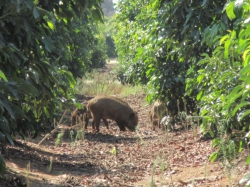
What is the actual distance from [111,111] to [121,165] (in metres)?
6.21

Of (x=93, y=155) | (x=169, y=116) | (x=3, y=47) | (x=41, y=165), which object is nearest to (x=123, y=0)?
(x=169, y=116)

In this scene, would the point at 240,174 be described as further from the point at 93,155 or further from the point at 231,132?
the point at 93,155

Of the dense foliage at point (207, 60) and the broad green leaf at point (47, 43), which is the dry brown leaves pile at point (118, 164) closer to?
the dense foliage at point (207, 60)

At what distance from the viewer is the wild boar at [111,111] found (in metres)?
14.8

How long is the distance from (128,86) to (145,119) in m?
14.0

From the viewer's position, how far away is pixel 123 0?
2339 centimetres

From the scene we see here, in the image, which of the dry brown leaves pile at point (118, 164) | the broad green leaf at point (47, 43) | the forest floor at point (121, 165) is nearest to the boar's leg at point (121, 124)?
the forest floor at point (121, 165)

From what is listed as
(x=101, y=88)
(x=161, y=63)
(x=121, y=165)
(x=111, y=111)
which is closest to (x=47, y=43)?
(x=121, y=165)

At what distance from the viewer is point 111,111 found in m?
14.9

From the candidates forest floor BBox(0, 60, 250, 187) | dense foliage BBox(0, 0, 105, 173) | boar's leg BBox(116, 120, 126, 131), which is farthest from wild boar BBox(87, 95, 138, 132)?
dense foliage BBox(0, 0, 105, 173)

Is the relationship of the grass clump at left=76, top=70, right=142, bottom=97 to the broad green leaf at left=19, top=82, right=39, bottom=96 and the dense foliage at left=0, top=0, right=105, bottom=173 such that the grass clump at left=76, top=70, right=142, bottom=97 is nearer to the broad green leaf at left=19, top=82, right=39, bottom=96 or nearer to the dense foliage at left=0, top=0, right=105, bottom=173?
the dense foliage at left=0, top=0, right=105, bottom=173

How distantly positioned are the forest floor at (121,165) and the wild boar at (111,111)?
7.13 ft

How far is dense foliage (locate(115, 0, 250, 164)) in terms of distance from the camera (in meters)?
3.64

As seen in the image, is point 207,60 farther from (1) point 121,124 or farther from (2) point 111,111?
(1) point 121,124
